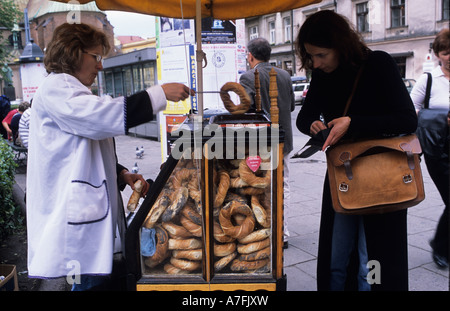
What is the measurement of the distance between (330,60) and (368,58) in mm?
183

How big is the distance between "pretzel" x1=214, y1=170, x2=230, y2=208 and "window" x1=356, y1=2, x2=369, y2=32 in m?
28.5

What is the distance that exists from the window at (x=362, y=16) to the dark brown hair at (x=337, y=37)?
28.0 m

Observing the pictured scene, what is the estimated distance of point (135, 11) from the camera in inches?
112

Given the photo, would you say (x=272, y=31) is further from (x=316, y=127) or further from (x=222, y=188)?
(x=222, y=188)

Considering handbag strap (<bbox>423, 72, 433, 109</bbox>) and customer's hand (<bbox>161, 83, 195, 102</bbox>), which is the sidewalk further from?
customer's hand (<bbox>161, 83, 195, 102</bbox>)

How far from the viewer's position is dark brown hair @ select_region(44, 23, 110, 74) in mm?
1796

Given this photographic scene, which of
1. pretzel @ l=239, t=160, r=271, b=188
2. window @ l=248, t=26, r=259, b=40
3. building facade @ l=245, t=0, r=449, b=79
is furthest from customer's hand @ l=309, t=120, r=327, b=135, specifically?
window @ l=248, t=26, r=259, b=40

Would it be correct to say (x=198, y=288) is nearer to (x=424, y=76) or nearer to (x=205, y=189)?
(x=205, y=189)

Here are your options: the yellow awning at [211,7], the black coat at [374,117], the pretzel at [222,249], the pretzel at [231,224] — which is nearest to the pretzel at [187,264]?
the pretzel at [222,249]

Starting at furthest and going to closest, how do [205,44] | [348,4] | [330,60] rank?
1. [348,4]
2. [205,44]
3. [330,60]

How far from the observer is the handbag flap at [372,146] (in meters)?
1.81

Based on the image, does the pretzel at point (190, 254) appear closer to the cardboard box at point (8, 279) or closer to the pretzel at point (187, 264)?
the pretzel at point (187, 264)
